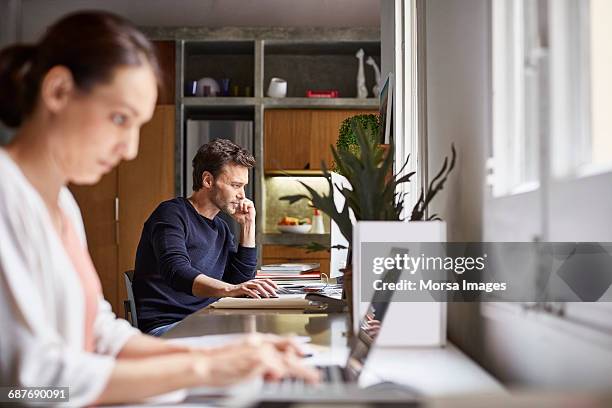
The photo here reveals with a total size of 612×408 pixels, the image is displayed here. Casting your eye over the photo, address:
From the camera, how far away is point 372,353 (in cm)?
142

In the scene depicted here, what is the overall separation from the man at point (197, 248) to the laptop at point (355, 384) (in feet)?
3.20

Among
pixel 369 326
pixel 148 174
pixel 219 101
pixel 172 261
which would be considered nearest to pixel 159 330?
pixel 172 261

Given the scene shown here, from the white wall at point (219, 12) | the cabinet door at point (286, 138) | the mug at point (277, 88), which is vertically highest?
the white wall at point (219, 12)

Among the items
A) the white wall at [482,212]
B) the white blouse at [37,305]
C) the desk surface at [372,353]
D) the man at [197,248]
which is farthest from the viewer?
the man at [197,248]

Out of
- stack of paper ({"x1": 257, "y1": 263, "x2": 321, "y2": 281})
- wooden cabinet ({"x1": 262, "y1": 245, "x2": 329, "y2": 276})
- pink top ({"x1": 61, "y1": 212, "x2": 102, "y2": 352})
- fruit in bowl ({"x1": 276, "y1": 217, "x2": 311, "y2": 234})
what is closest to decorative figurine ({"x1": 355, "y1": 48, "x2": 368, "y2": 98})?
fruit in bowl ({"x1": 276, "y1": 217, "x2": 311, "y2": 234})

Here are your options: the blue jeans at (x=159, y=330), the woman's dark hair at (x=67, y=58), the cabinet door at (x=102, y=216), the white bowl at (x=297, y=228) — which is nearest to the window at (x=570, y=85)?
the woman's dark hair at (x=67, y=58)

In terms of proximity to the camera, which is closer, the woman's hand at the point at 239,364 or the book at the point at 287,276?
the woman's hand at the point at 239,364

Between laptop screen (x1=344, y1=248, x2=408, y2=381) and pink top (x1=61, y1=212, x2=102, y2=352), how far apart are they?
0.40 metres

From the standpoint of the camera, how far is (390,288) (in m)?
1.43

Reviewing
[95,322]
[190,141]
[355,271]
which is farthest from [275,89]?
[95,322]

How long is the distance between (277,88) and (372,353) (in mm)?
4691

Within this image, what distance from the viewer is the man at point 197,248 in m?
2.74

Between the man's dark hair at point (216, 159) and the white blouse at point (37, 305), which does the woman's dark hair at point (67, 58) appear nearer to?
the white blouse at point (37, 305)

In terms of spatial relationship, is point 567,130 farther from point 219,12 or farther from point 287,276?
point 219,12
